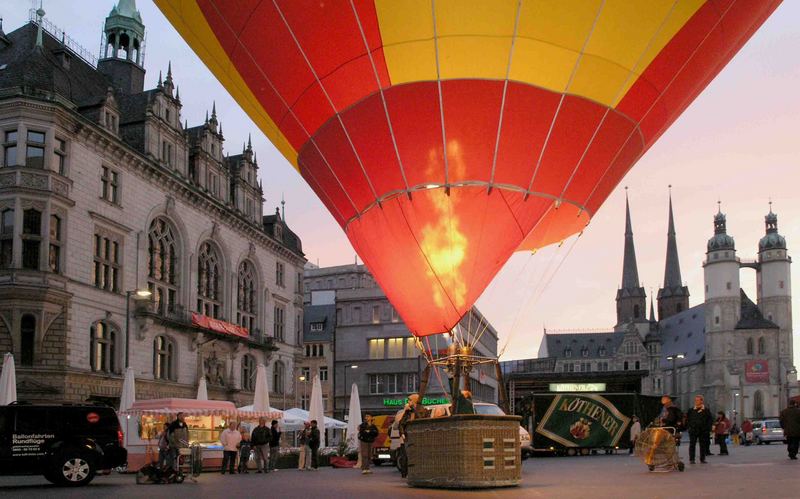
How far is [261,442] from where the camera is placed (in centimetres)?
2450

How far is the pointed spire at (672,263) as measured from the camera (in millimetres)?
189250

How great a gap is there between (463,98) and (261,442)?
41.8ft

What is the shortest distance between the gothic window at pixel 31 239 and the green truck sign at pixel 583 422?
19291 millimetres

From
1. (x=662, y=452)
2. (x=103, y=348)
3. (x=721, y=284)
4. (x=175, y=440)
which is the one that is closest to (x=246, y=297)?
(x=103, y=348)

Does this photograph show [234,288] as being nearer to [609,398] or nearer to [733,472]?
[609,398]

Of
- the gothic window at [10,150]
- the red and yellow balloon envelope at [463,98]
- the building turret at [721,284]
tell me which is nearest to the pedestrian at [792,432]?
the red and yellow balloon envelope at [463,98]

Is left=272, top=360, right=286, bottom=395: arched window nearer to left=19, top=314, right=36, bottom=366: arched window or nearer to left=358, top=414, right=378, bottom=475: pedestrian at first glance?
left=19, top=314, right=36, bottom=366: arched window

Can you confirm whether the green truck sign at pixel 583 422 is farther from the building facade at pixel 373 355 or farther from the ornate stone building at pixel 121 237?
the building facade at pixel 373 355

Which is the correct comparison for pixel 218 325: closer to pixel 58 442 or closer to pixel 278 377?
pixel 278 377

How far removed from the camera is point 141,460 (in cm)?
2548

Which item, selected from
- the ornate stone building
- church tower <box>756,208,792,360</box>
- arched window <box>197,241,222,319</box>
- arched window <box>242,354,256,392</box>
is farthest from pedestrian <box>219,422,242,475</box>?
church tower <box>756,208,792,360</box>

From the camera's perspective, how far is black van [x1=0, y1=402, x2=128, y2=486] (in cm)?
1731

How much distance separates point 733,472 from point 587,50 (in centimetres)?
754

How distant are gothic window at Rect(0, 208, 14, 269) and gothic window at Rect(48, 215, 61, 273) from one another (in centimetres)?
143
